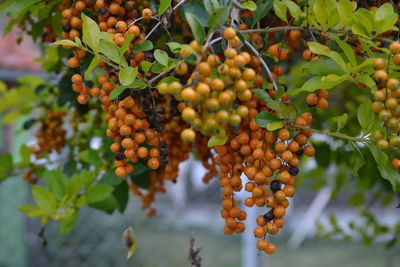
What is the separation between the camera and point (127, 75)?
2.52 feet

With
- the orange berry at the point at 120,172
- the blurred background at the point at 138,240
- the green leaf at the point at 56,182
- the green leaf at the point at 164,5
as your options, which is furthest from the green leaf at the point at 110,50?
the blurred background at the point at 138,240

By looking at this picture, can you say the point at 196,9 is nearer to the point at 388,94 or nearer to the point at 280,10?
the point at 280,10

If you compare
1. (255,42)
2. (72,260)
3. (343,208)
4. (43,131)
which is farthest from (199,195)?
(255,42)

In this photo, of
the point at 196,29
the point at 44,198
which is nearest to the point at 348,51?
the point at 196,29

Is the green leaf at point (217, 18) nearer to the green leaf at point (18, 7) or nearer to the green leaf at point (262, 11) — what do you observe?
the green leaf at point (262, 11)

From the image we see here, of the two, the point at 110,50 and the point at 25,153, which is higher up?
the point at 110,50

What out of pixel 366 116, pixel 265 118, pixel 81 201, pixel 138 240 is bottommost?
pixel 138 240

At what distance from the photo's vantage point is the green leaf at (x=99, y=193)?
1170 millimetres

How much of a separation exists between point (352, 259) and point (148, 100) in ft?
15.1

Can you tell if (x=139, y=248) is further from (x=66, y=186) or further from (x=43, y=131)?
(x=66, y=186)

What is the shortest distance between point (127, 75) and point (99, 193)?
19.6 inches

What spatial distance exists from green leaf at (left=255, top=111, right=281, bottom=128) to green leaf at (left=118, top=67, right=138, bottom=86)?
216 millimetres

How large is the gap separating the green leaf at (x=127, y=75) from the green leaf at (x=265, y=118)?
0.22 metres

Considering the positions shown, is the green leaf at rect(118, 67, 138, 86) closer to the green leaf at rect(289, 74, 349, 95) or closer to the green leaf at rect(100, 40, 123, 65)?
the green leaf at rect(100, 40, 123, 65)
